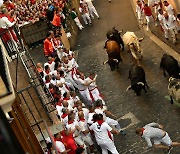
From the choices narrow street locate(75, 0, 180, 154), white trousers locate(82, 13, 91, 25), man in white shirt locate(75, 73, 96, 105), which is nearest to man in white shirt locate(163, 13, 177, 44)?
narrow street locate(75, 0, 180, 154)

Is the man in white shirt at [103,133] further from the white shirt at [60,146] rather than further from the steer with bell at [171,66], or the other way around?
the steer with bell at [171,66]

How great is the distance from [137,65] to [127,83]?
0.88 meters

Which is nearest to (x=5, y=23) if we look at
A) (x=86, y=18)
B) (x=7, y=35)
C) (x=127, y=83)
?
(x=7, y=35)

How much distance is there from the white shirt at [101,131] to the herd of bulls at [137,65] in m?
2.77

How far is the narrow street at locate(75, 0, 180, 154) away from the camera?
11672mm

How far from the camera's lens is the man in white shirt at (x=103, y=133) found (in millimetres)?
9797

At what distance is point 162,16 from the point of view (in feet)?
53.8

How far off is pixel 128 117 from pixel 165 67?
8.15 feet

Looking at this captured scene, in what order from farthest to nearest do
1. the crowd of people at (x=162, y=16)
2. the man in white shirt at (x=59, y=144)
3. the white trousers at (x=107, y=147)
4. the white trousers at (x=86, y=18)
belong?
the white trousers at (x=86, y=18) → the crowd of people at (x=162, y=16) → the white trousers at (x=107, y=147) → the man in white shirt at (x=59, y=144)

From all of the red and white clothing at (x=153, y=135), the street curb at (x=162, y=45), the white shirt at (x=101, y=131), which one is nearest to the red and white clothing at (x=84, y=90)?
the white shirt at (x=101, y=131)

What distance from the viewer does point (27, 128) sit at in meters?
7.31

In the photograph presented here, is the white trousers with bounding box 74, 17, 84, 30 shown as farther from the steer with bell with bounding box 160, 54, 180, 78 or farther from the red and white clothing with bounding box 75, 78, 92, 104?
the red and white clothing with bounding box 75, 78, 92, 104

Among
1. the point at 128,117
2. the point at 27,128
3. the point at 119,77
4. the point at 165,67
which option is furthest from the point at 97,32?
the point at 27,128

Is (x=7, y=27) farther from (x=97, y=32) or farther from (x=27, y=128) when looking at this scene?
(x=97, y=32)
